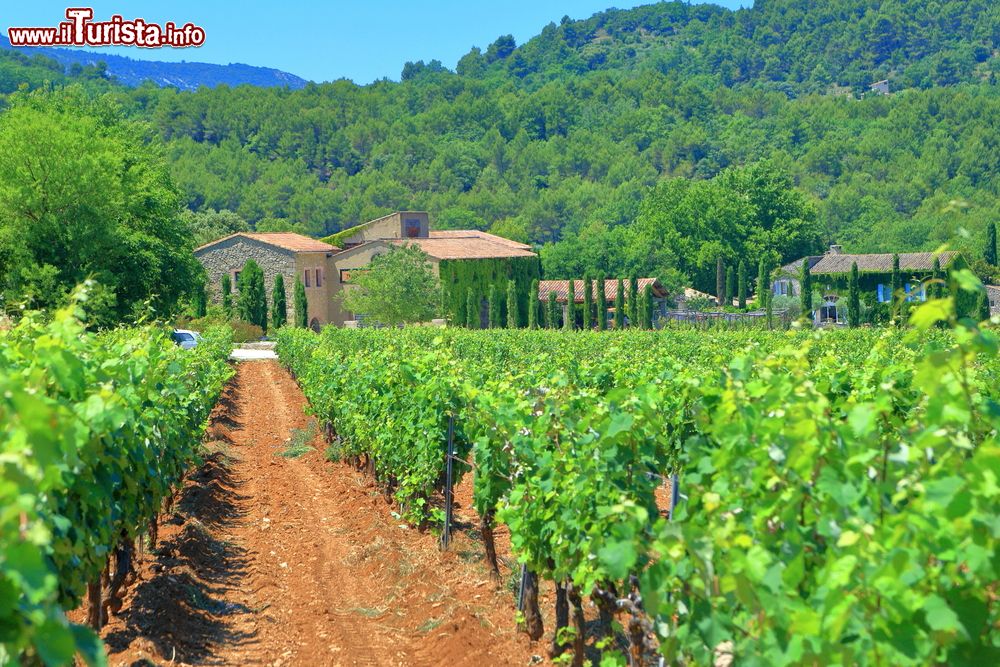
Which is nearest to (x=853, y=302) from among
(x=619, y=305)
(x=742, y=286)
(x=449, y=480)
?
(x=619, y=305)

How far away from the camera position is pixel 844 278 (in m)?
74.8

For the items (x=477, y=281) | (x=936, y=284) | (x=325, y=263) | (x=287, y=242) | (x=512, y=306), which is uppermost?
(x=287, y=242)

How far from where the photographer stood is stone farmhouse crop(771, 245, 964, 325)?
69.8 metres

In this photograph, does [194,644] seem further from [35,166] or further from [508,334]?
[508,334]

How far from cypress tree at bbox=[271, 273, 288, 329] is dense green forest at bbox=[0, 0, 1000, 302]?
26.1m

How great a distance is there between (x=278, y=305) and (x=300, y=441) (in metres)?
49.4

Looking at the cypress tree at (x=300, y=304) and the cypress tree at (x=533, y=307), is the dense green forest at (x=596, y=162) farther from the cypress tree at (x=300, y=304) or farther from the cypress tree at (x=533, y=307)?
the cypress tree at (x=300, y=304)

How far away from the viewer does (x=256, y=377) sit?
3794 centimetres

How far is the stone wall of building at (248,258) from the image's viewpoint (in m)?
70.1

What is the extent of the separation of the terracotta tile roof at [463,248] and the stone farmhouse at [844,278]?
Result: 19141 millimetres

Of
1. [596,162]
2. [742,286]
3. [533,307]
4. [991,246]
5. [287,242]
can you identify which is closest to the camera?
[533,307]

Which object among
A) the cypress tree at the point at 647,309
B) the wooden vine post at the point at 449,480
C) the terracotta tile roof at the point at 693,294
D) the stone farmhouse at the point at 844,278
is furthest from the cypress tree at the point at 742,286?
the wooden vine post at the point at 449,480

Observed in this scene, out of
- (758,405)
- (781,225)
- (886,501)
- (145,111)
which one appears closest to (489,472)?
(758,405)

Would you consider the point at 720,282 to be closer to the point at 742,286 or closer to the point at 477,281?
the point at 742,286
